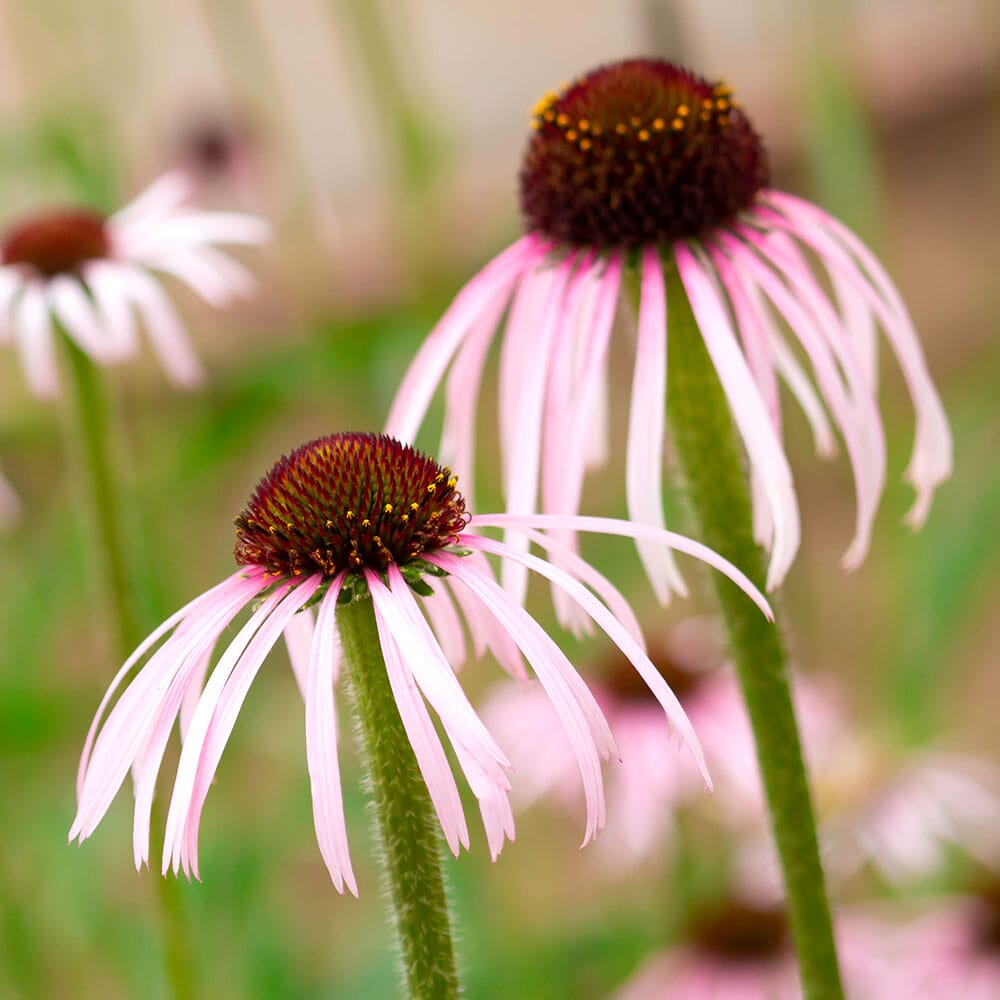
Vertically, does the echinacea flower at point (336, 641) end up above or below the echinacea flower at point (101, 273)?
below

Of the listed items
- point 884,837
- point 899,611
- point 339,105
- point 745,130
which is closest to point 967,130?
point 339,105

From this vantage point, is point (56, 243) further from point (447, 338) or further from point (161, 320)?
point (447, 338)

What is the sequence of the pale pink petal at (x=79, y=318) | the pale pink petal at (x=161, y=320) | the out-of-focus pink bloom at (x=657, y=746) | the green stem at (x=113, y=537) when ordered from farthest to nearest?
the out-of-focus pink bloom at (x=657, y=746) < the pale pink petal at (x=161, y=320) < the pale pink petal at (x=79, y=318) < the green stem at (x=113, y=537)

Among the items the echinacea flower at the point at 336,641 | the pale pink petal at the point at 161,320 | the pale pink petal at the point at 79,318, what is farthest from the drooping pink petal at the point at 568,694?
the pale pink petal at the point at 161,320

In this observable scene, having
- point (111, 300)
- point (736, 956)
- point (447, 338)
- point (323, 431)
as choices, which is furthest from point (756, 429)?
point (323, 431)

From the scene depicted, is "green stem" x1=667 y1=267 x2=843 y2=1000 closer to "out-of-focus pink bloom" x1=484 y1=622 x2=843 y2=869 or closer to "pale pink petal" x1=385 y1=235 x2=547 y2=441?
"pale pink petal" x1=385 y1=235 x2=547 y2=441

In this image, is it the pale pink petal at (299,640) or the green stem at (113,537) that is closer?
the pale pink petal at (299,640)

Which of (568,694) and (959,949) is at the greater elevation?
(568,694)

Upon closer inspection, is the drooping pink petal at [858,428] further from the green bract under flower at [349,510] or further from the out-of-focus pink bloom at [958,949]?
the out-of-focus pink bloom at [958,949]
